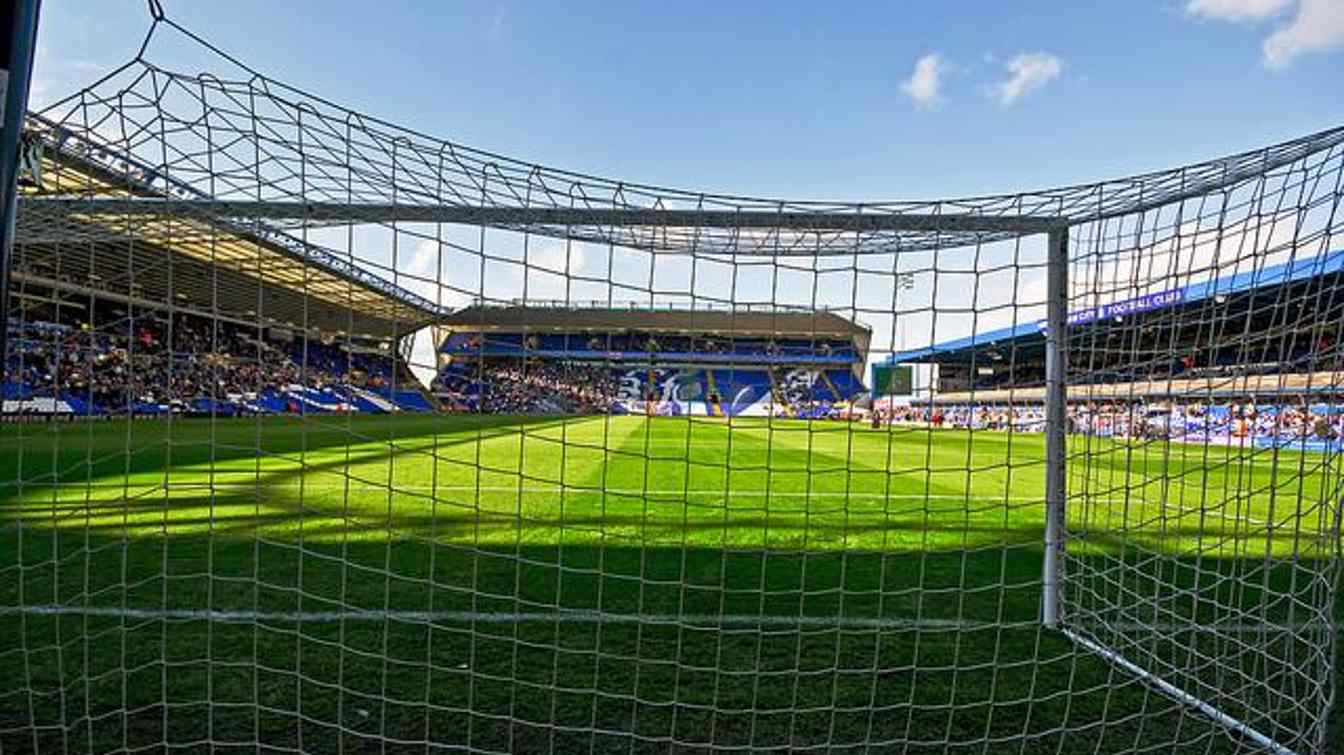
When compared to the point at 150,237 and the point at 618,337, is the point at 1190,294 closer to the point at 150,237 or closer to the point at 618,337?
the point at 618,337

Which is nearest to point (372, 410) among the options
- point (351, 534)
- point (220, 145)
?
point (351, 534)

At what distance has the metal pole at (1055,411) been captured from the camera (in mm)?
3527

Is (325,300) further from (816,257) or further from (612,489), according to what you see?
(612,489)

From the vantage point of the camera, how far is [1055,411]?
3.57m

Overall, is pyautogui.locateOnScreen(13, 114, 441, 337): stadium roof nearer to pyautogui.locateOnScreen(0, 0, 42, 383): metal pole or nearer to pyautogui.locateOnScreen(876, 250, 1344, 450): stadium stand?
pyautogui.locateOnScreen(0, 0, 42, 383): metal pole

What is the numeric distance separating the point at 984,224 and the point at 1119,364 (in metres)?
1.06

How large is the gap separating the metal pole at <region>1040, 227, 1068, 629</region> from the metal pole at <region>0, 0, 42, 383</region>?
139 inches

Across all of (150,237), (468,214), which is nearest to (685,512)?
(468,214)

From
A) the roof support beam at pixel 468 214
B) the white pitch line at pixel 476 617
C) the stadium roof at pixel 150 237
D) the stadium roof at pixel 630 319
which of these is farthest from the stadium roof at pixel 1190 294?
the stadium roof at pixel 150 237

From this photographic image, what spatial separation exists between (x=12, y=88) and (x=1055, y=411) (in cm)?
364

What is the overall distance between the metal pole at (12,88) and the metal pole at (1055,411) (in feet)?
11.6

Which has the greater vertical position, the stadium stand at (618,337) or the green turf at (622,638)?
the stadium stand at (618,337)

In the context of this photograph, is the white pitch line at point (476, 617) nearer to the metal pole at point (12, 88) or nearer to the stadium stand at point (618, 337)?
the stadium stand at point (618, 337)

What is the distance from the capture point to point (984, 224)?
3283 mm
